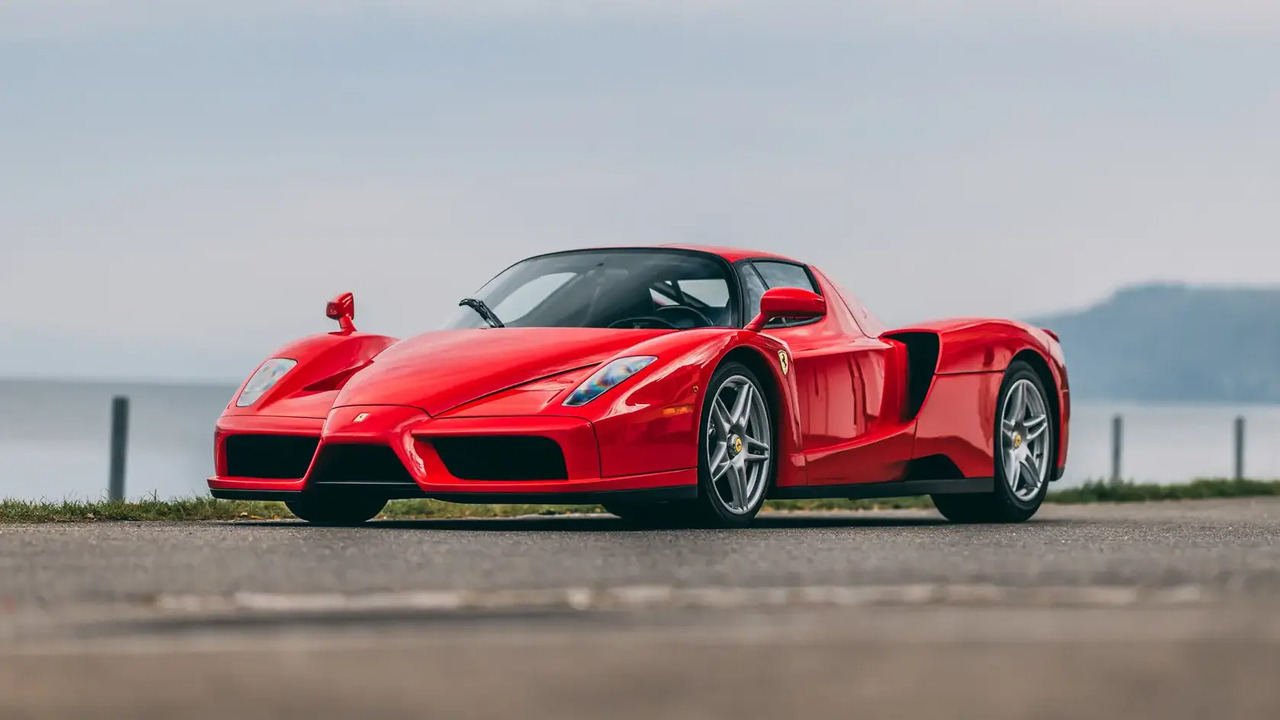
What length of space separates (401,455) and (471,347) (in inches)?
30.1

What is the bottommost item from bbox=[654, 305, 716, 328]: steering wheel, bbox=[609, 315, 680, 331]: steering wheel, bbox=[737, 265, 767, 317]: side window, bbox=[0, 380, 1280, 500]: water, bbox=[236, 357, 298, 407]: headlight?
bbox=[0, 380, 1280, 500]: water

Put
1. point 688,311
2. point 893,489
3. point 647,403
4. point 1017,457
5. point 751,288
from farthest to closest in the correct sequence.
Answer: point 1017,457 < point 893,489 < point 751,288 < point 688,311 < point 647,403

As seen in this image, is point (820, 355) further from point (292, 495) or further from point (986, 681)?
point (986, 681)

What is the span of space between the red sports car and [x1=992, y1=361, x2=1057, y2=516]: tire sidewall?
19 mm

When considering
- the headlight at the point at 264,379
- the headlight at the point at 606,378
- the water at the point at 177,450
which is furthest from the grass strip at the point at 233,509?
the water at the point at 177,450

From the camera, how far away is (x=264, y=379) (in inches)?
340

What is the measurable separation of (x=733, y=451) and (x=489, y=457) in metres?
1.13

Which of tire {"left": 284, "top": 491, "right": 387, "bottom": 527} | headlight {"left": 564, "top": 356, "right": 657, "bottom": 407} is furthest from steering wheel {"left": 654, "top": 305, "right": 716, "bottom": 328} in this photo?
tire {"left": 284, "top": 491, "right": 387, "bottom": 527}

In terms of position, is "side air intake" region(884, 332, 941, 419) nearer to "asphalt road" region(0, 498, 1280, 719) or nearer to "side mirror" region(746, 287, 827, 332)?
"side mirror" region(746, 287, 827, 332)

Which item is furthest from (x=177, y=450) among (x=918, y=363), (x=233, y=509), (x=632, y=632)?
(x=632, y=632)

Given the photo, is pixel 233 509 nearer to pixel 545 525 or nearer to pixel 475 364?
pixel 545 525

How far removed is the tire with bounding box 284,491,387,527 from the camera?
28.7 feet

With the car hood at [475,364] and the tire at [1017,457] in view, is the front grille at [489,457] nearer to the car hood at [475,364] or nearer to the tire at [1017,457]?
the car hood at [475,364]

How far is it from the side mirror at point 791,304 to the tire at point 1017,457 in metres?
2.01
